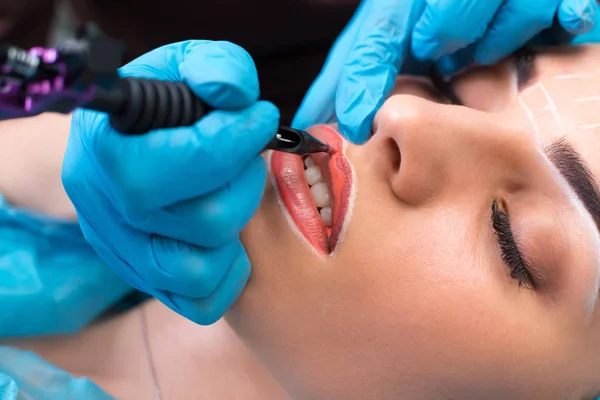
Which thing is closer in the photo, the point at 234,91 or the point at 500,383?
the point at 234,91

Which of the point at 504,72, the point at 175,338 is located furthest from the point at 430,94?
the point at 175,338

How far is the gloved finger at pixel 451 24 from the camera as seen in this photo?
38.6 inches

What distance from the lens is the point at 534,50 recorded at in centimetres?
97

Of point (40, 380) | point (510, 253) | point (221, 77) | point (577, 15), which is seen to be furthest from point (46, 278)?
point (577, 15)

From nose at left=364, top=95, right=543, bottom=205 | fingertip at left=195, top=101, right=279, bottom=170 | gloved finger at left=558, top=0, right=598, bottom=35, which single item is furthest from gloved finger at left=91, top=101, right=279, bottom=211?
gloved finger at left=558, top=0, right=598, bottom=35

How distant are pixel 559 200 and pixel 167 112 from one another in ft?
1.95

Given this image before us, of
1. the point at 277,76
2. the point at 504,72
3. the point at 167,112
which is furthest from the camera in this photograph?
the point at 277,76

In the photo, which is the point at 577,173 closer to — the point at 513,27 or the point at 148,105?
the point at 513,27

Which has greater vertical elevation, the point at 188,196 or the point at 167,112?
the point at 167,112

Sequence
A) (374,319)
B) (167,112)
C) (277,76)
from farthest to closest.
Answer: (277,76) < (374,319) < (167,112)

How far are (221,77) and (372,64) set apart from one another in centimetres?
52

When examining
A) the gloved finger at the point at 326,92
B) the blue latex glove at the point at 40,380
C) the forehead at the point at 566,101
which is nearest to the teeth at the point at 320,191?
the gloved finger at the point at 326,92

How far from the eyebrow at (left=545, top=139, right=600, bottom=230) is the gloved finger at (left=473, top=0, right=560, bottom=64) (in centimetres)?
31

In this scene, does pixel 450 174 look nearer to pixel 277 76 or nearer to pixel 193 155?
pixel 193 155
